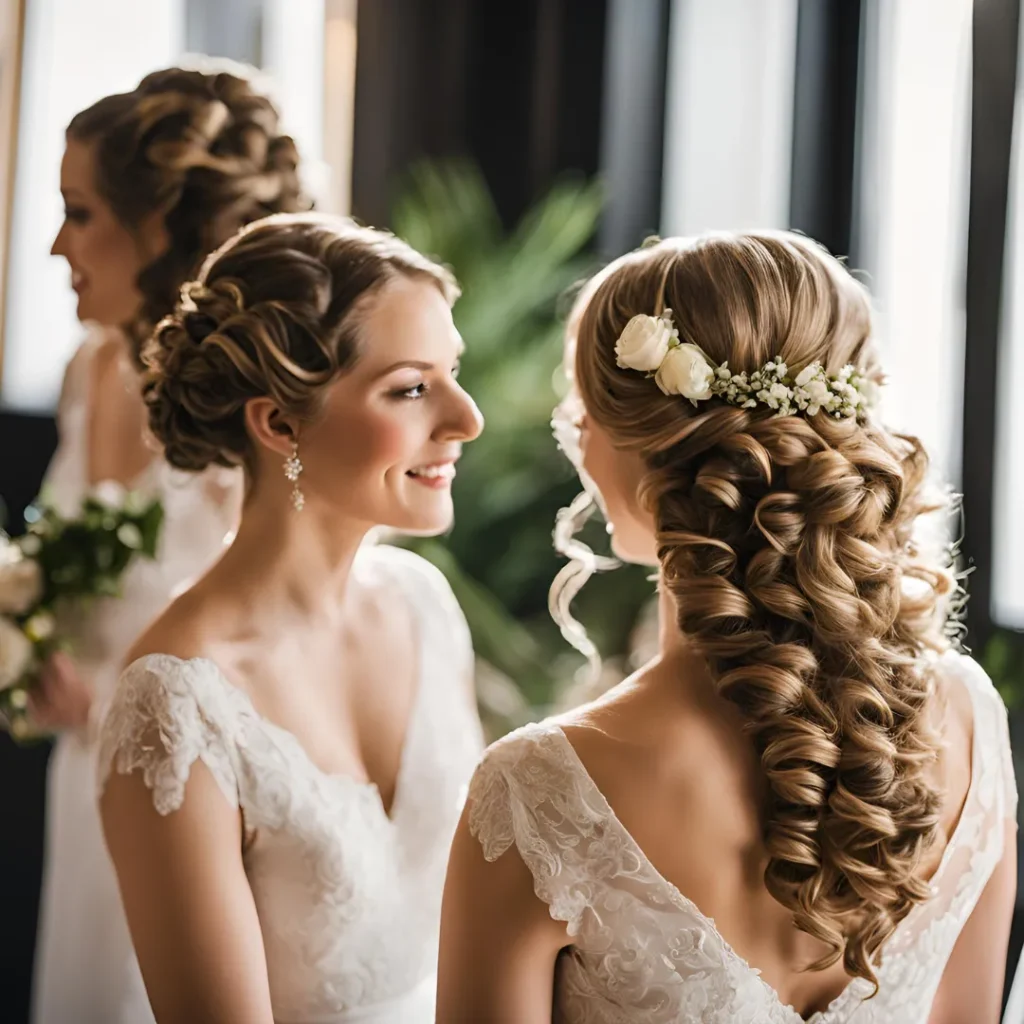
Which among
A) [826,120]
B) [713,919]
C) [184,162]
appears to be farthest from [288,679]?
[826,120]

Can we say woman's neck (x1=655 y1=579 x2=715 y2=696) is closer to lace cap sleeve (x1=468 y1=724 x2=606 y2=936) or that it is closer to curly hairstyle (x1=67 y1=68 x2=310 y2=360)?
lace cap sleeve (x1=468 y1=724 x2=606 y2=936)

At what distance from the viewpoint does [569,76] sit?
4496 millimetres

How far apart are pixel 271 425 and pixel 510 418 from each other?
2.00 metres

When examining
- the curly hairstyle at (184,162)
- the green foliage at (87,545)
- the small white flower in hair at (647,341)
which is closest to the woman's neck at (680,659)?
the small white flower in hair at (647,341)

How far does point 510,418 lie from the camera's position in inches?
155

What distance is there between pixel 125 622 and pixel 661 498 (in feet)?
5.25

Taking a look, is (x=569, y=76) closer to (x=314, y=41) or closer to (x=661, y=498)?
(x=314, y=41)

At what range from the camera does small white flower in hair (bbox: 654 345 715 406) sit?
4.95 ft

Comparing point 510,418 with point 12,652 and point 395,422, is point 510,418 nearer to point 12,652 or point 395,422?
point 12,652

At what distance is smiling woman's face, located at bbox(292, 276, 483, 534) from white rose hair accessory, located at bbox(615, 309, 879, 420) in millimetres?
466

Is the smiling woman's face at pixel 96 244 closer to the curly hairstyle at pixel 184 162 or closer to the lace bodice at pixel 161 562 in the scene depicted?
the curly hairstyle at pixel 184 162

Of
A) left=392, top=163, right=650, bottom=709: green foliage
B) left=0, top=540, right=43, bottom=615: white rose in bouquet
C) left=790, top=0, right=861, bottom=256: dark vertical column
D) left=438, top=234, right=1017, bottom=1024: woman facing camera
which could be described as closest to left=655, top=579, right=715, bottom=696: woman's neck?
left=438, top=234, right=1017, bottom=1024: woman facing camera

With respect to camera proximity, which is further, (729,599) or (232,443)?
(232,443)

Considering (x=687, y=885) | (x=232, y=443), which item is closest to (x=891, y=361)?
(x=232, y=443)
